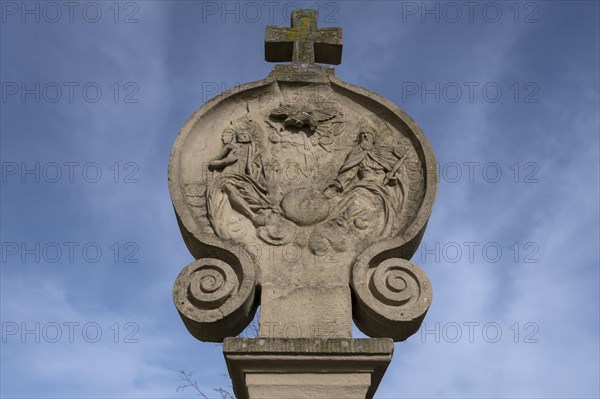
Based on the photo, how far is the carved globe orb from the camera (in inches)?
198

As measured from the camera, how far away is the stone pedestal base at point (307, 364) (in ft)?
14.2

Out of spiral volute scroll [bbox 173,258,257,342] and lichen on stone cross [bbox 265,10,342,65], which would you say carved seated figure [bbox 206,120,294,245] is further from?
lichen on stone cross [bbox 265,10,342,65]

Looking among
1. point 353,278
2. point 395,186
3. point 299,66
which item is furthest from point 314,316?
point 299,66

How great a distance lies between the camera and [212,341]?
4.79 metres

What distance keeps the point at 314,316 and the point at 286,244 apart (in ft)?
1.84

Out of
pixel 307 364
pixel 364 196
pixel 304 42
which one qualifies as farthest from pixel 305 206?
pixel 304 42

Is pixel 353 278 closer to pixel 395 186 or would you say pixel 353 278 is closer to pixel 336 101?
pixel 395 186

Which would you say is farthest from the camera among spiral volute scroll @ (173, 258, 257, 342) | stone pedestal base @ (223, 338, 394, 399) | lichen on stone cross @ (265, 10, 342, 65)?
lichen on stone cross @ (265, 10, 342, 65)

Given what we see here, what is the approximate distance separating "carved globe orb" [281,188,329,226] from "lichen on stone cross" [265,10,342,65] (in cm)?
118

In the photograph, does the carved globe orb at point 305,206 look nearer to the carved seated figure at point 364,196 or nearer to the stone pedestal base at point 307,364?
the carved seated figure at point 364,196

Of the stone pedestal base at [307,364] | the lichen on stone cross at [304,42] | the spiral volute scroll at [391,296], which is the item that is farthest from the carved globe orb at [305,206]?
the lichen on stone cross at [304,42]

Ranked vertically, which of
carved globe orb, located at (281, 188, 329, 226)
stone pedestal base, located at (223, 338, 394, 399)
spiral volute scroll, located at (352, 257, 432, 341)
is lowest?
stone pedestal base, located at (223, 338, 394, 399)

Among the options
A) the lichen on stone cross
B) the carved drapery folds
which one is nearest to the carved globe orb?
the carved drapery folds

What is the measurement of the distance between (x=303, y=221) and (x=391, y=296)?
81 centimetres
